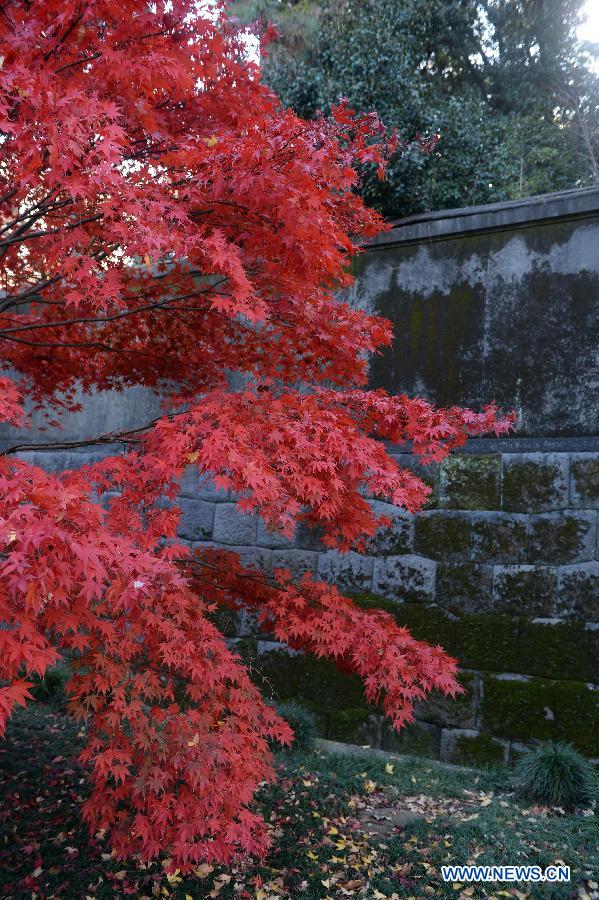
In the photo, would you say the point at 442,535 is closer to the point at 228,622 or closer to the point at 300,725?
the point at 300,725

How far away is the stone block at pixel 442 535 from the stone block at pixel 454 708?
0.99 m

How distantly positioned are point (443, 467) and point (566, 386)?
1.20 m

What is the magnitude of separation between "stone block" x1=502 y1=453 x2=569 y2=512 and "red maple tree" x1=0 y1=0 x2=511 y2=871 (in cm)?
163

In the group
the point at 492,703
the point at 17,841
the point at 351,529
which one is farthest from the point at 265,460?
the point at 492,703

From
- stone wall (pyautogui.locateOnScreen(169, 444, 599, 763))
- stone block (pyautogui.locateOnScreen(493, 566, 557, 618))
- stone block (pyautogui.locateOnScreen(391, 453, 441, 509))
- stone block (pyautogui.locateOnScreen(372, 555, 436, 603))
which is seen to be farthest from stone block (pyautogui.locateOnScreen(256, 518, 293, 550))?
stone block (pyautogui.locateOnScreen(493, 566, 557, 618))

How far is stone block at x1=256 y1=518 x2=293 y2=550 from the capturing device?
21.7 feet

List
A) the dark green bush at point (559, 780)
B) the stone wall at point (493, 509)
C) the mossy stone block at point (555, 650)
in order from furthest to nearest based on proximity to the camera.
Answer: the stone wall at point (493, 509) < the mossy stone block at point (555, 650) < the dark green bush at point (559, 780)

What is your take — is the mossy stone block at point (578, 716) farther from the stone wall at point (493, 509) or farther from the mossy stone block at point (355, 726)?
the mossy stone block at point (355, 726)

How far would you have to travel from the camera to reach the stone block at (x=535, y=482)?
216 inches

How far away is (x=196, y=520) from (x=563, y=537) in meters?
3.54

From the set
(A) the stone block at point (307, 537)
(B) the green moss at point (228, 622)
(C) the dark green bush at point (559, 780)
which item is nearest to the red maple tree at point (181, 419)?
(C) the dark green bush at point (559, 780)

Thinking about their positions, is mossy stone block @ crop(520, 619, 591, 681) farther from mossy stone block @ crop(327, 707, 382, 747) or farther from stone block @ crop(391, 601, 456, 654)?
mossy stone block @ crop(327, 707, 382, 747)

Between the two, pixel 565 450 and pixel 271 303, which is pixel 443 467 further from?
pixel 271 303

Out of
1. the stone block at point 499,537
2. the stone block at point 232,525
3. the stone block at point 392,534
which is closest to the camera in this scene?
the stone block at point 499,537
